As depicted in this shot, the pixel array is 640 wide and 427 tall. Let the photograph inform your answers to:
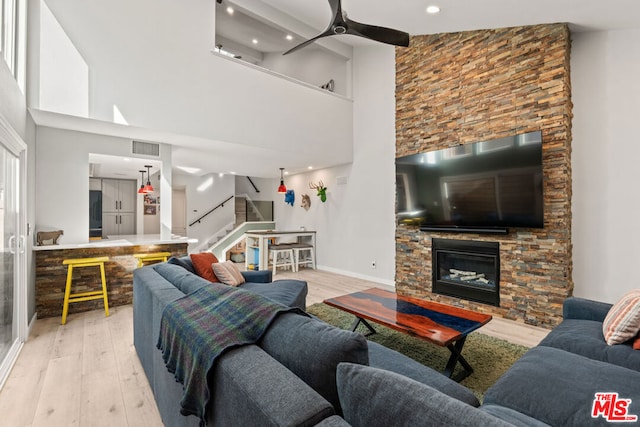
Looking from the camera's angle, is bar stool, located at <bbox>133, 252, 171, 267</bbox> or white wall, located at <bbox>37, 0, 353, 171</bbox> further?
bar stool, located at <bbox>133, 252, 171, 267</bbox>

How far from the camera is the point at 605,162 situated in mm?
3418

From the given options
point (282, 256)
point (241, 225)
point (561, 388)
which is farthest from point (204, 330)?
point (241, 225)

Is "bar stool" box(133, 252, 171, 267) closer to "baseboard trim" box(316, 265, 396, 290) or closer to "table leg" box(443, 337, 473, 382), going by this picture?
"baseboard trim" box(316, 265, 396, 290)

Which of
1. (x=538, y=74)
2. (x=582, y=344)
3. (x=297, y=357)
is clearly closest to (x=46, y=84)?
(x=297, y=357)

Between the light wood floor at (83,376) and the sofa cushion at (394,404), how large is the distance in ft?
5.55

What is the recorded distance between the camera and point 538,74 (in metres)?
3.61

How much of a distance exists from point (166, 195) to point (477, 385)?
4639 millimetres

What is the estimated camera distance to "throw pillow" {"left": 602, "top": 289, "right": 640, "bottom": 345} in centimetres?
180

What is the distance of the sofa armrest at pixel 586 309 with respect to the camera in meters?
2.21

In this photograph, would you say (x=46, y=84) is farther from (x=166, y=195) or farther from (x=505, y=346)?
(x=505, y=346)

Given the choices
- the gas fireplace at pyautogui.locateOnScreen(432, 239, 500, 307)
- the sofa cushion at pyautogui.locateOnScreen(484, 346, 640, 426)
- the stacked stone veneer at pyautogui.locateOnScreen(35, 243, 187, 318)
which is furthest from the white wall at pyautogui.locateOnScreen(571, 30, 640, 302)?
the stacked stone veneer at pyautogui.locateOnScreen(35, 243, 187, 318)

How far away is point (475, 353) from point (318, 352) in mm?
2395

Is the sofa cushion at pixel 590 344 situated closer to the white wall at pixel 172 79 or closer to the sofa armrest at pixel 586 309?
the sofa armrest at pixel 586 309

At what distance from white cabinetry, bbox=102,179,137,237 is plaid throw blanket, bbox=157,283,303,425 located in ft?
29.7
